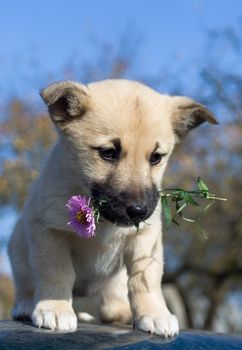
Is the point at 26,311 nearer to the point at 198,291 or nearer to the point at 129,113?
the point at 129,113

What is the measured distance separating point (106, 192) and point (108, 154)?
0.27 meters

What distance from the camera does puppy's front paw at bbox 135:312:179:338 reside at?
4.27 m

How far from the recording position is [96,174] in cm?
456

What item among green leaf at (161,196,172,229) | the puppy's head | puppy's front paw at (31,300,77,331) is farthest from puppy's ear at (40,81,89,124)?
puppy's front paw at (31,300,77,331)

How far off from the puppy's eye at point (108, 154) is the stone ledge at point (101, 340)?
3.58ft

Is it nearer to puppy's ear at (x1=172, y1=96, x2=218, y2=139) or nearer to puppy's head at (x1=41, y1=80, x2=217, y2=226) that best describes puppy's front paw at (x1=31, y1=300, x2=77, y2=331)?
puppy's head at (x1=41, y1=80, x2=217, y2=226)

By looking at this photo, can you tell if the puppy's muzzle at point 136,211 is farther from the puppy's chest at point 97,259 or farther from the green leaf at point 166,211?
the puppy's chest at point 97,259

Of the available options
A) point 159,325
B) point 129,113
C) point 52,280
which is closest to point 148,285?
point 159,325

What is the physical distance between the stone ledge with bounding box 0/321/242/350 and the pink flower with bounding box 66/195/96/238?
0.60m

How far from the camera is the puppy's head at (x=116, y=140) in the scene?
4348mm

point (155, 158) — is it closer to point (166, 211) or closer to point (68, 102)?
point (166, 211)

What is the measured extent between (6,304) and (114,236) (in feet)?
59.3

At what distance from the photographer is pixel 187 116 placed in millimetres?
5188

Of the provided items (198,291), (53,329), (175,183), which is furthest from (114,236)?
(198,291)
